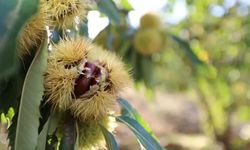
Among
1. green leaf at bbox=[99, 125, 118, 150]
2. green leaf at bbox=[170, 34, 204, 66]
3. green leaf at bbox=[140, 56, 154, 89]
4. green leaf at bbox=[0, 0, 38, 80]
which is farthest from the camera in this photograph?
green leaf at bbox=[140, 56, 154, 89]

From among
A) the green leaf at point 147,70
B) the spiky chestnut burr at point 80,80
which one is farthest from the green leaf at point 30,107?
the green leaf at point 147,70

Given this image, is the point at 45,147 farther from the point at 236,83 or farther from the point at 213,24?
the point at 236,83

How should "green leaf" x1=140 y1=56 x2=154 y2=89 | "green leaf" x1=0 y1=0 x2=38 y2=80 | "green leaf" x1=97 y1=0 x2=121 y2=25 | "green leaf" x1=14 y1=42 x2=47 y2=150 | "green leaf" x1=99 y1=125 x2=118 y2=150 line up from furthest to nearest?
1. "green leaf" x1=140 y1=56 x2=154 y2=89
2. "green leaf" x1=97 y1=0 x2=121 y2=25
3. "green leaf" x1=99 y1=125 x2=118 y2=150
4. "green leaf" x1=14 y1=42 x2=47 y2=150
5. "green leaf" x1=0 y1=0 x2=38 y2=80

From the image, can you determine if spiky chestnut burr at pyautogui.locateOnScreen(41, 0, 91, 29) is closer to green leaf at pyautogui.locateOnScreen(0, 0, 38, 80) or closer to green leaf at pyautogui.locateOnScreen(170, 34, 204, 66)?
green leaf at pyautogui.locateOnScreen(0, 0, 38, 80)

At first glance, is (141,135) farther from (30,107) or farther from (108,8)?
(108,8)

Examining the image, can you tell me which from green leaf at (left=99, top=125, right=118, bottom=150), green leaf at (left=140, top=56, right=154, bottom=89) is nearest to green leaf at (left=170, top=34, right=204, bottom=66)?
green leaf at (left=140, top=56, right=154, bottom=89)

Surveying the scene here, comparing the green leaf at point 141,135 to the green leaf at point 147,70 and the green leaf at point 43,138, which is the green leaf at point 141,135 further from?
the green leaf at point 147,70

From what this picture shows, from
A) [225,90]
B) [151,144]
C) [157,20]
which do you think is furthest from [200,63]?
[225,90]
